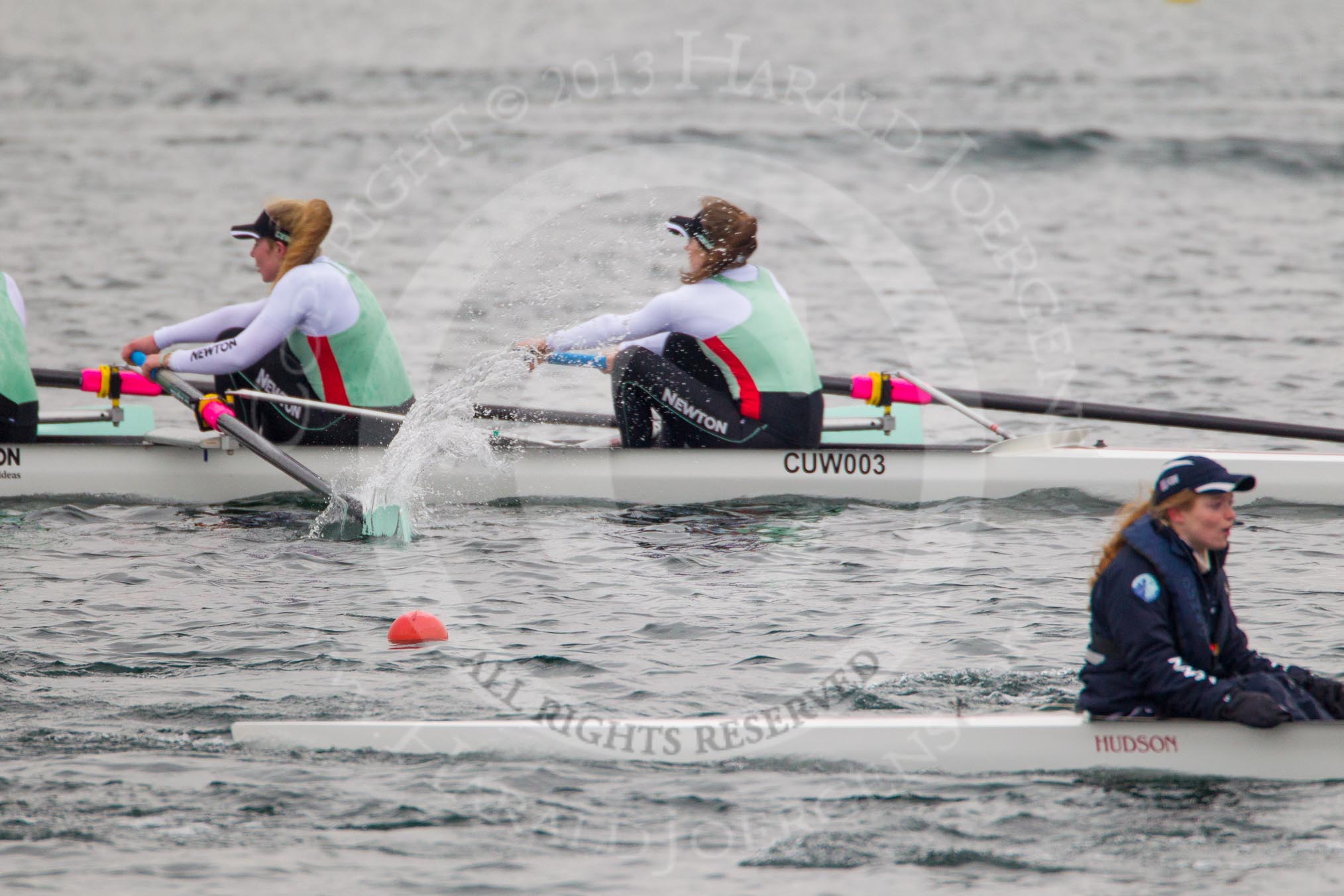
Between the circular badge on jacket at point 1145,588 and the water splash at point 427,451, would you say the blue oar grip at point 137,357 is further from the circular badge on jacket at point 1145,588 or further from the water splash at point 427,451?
the circular badge on jacket at point 1145,588

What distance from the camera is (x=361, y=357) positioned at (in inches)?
432

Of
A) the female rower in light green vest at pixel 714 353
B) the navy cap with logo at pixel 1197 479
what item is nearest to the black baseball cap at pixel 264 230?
the female rower in light green vest at pixel 714 353

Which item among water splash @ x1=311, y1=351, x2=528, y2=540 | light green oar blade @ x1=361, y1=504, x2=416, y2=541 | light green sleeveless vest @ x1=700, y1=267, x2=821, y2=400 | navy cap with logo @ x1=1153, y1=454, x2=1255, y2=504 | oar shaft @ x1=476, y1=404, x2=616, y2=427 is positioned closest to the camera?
navy cap with logo @ x1=1153, y1=454, x2=1255, y2=504

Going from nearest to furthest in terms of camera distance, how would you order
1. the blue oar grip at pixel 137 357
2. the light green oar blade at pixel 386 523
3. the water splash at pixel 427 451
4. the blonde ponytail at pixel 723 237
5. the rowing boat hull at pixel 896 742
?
1. the rowing boat hull at pixel 896 742
2. the blonde ponytail at pixel 723 237
3. the light green oar blade at pixel 386 523
4. the water splash at pixel 427 451
5. the blue oar grip at pixel 137 357

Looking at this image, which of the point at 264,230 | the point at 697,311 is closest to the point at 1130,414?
the point at 697,311

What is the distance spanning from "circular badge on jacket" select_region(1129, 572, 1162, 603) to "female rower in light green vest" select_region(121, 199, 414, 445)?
6115 millimetres

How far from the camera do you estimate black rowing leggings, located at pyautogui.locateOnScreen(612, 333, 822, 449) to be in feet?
35.1

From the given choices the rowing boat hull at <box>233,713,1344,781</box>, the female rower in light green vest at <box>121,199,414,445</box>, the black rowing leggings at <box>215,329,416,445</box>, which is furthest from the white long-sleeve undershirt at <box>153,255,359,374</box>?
the rowing boat hull at <box>233,713,1344,781</box>

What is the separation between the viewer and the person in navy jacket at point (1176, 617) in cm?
608

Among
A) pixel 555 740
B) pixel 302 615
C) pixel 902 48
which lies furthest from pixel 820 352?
pixel 902 48

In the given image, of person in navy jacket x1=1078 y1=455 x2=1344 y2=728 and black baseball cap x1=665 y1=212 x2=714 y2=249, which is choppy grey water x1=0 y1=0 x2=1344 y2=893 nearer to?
person in navy jacket x1=1078 y1=455 x2=1344 y2=728

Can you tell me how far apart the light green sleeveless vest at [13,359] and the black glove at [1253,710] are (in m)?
8.10

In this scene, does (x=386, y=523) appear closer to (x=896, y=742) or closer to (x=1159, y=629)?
(x=896, y=742)

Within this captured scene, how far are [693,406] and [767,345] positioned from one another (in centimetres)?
67
